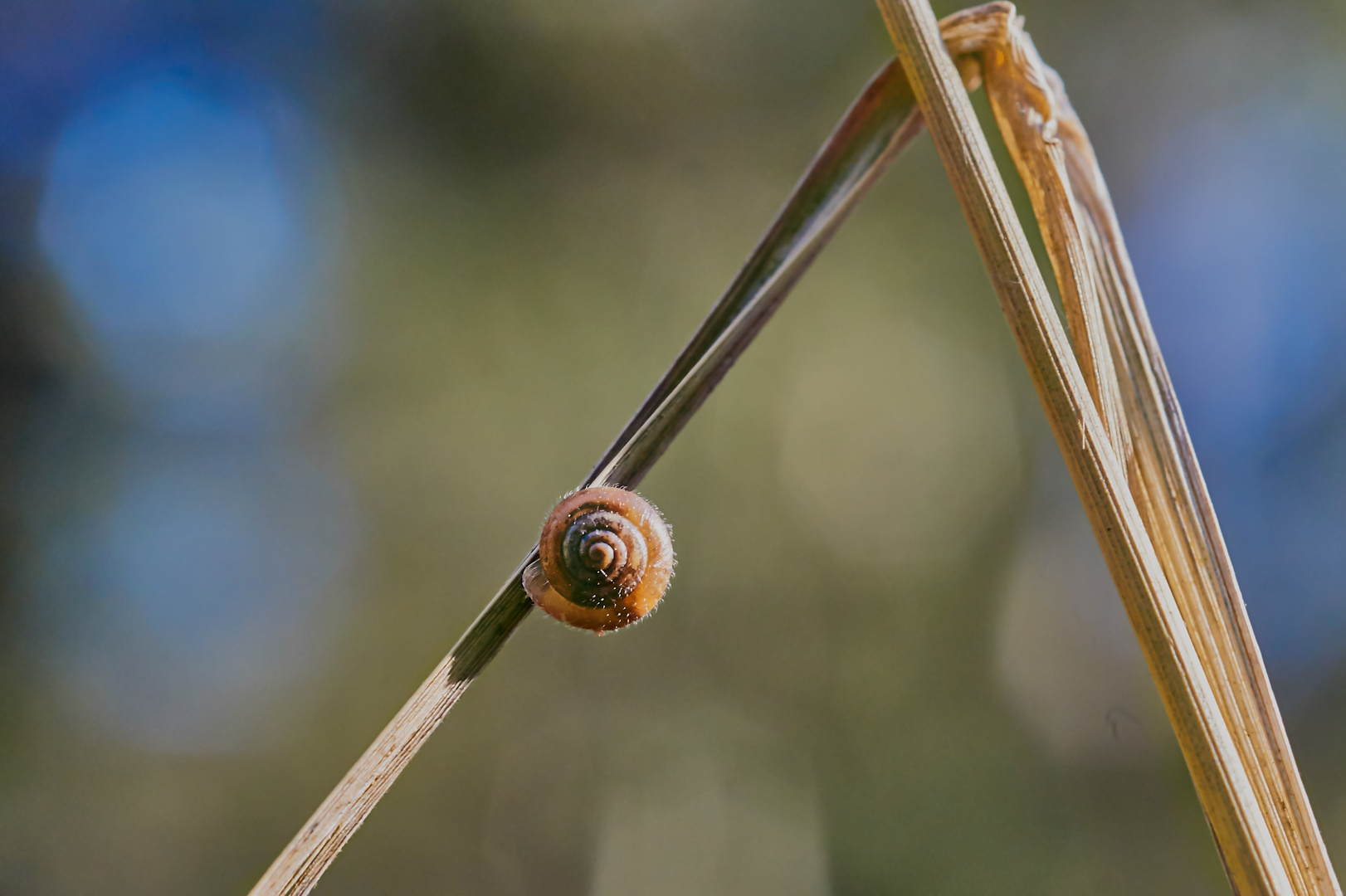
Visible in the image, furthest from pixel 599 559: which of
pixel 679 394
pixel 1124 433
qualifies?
pixel 1124 433

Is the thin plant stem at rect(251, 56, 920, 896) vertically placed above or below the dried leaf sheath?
above

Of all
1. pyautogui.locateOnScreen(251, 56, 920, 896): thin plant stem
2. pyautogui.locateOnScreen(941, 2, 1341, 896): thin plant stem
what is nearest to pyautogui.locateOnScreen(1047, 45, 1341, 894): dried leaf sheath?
pyautogui.locateOnScreen(941, 2, 1341, 896): thin plant stem

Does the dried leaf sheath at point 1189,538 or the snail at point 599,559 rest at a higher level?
the snail at point 599,559

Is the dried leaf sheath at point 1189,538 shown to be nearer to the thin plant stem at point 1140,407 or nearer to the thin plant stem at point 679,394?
the thin plant stem at point 1140,407

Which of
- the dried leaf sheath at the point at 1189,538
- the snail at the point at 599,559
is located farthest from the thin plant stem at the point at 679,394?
the dried leaf sheath at the point at 1189,538

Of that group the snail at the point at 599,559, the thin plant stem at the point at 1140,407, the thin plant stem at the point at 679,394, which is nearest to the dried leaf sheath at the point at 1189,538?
the thin plant stem at the point at 1140,407

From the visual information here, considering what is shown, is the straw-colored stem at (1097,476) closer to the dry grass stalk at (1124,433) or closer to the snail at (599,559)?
the dry grass stalk at (1124,433)

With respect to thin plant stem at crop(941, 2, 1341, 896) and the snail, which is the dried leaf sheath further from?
the snail
